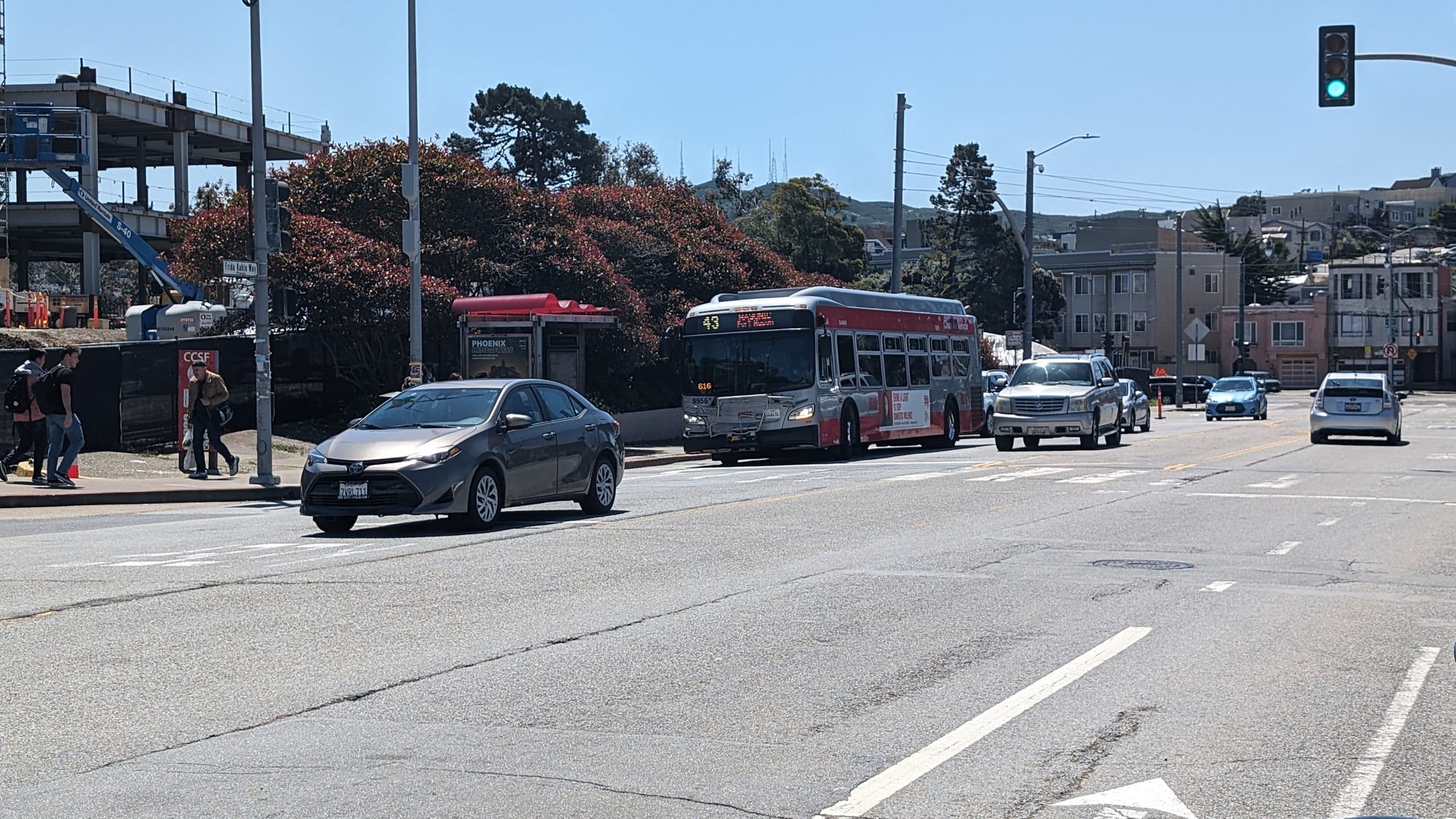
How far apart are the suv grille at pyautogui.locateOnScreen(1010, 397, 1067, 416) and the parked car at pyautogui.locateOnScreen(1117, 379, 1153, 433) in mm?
9979

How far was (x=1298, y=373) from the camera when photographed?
11038 centimetres

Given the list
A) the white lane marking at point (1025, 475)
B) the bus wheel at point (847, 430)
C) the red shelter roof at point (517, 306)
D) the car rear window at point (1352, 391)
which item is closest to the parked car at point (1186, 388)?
the car rear window at point (1352, 391)

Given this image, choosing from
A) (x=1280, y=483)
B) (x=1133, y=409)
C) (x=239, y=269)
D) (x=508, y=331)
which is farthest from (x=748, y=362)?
(x=1133, y=409)

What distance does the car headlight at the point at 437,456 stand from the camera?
1570 cm

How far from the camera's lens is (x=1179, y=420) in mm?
56812

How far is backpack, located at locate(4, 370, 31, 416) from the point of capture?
22281 mm

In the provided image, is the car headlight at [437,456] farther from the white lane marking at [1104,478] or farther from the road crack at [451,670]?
the white lane marking at [1104,478]

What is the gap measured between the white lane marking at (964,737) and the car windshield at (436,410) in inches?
342

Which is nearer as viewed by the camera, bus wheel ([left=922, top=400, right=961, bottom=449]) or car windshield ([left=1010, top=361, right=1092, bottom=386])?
car windshield ([left=1010, top=361, right=1092, bottom=386])

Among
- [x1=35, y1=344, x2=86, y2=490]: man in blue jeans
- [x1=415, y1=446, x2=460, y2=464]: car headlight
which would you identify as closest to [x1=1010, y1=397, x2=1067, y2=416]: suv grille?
[x1=35, y1=344, x2=86, y2=490]: man in blue jeans

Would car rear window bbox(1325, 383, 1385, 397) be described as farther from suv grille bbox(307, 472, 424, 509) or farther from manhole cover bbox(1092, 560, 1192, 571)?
suv grille bbox(307, 472, 424, 509)

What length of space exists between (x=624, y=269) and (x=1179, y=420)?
23099 millimetres

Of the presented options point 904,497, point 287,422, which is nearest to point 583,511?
point 904,497

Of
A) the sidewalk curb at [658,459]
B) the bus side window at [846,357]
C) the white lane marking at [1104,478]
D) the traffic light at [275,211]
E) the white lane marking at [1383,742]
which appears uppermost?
the traffic light at [275,211]
